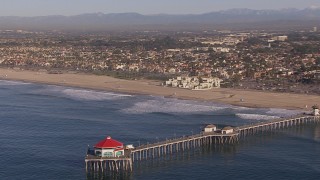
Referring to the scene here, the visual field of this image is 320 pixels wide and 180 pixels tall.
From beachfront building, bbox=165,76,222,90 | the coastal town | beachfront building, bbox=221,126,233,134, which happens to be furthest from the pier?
beachfront building, bbox=165,76,222,90

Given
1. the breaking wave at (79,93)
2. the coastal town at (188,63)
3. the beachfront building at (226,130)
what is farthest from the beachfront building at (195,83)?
the beachfront building at (226,130)

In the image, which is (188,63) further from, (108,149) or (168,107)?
(108,149)

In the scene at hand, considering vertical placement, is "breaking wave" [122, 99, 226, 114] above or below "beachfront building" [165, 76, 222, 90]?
below

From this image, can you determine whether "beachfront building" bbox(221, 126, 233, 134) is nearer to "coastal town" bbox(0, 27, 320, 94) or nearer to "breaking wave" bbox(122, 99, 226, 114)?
"breaking wave" bbox(122, 99, 226, 114)

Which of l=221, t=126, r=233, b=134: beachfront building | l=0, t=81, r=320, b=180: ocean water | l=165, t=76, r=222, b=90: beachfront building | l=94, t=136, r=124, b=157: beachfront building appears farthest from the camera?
l=165, t=76, r=222, b=90: beachfront building

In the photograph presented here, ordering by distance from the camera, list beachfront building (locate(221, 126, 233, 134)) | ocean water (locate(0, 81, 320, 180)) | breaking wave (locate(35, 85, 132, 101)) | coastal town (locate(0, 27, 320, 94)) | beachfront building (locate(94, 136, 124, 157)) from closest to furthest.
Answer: ocean water (locate(0, 81, 320, 180)) < beachfront building (locate(94, 136, 124, 157)) < beachfront building (locate(221, 126, 233, 134)) < breaking wave (locate(35, 85, 132, 101)) < coastal town (locate(0, 27, 320, 94))

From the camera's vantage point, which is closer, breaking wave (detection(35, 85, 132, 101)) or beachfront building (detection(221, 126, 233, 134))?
beachfront building (detection(221, 126, 233, 134))

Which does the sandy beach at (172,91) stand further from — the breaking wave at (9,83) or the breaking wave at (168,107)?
the breaking wave at (168,107)
